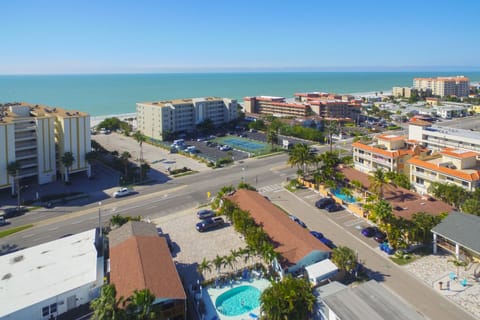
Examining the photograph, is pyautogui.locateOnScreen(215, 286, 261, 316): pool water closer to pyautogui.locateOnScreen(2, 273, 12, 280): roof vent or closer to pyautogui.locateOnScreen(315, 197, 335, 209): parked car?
pyautogui.locateOnScreen(2, 273, 12, 280): roof vent

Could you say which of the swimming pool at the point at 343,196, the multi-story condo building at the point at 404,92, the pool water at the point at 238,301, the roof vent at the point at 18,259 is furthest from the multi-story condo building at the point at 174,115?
the multi-story condo building at the point at 404,92

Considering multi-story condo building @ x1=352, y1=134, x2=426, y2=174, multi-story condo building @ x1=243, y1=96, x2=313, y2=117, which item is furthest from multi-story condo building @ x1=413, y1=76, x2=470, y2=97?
multi-story condo building @ x1=352, y1=134, x2=426, y2=174

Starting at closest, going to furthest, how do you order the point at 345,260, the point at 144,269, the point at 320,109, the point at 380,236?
the point at 144,269
the point at 345,260
the point at 380,236
the point at 320,109

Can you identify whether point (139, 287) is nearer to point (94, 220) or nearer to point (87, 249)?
point (87, 249)

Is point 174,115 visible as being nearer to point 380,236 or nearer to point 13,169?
point 13,169

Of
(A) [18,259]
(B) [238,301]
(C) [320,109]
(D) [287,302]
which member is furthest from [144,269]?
(C) [320,109]
